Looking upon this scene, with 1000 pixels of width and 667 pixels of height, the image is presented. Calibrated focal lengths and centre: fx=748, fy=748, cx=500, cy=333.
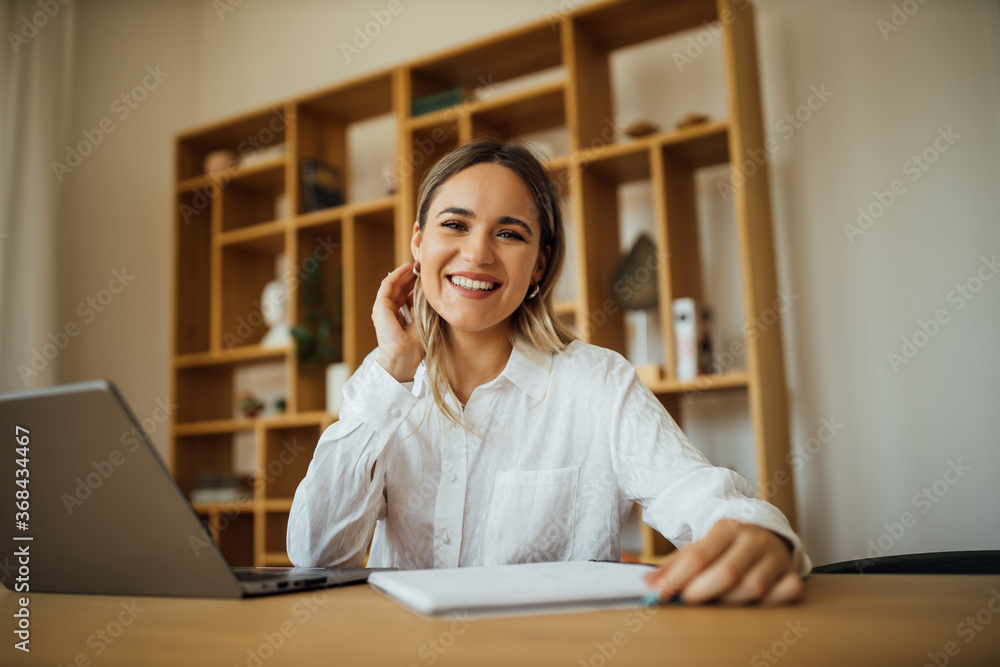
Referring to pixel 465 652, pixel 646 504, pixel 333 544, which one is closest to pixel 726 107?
pixel 646 504

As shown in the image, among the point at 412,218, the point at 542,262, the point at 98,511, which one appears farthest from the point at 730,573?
the point at 412,218

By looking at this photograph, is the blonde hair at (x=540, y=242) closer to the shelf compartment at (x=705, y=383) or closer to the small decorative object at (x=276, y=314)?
the shelf compartment at (x=705, y=383)

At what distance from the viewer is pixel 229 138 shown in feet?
11.5

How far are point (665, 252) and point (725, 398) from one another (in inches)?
22.1

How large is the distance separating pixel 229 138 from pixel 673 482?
3.06 metres

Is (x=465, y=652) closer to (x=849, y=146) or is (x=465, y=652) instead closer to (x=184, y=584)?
(x=184, y=584)

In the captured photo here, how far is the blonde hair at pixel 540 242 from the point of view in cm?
148

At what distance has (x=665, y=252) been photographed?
240cm

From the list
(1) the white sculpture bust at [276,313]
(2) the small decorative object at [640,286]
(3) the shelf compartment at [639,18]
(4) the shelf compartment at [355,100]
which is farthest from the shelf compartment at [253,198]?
(2) the small decorative object at [640,286]

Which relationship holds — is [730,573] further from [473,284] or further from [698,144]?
[698,144]

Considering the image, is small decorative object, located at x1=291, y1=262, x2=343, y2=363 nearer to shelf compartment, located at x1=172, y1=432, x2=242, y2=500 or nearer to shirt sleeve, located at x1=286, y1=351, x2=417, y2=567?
shelf compartment, located at x1=172, y1=432, x2=242, y2=500

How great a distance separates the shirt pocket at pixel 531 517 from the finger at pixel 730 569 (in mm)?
609

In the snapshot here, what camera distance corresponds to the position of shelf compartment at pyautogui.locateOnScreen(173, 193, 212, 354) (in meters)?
3.37

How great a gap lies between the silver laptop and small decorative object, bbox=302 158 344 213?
2.40m
